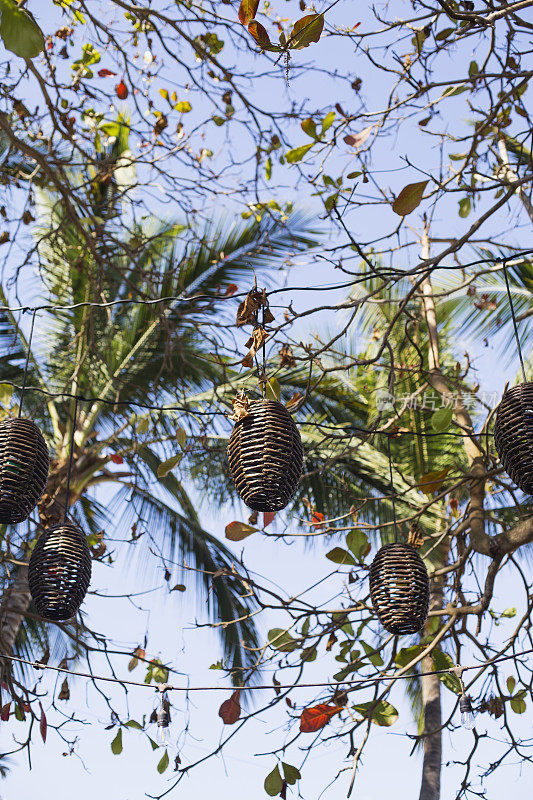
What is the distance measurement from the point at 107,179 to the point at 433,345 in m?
1.82

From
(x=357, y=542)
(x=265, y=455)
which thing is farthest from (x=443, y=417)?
(x=265, y=455)

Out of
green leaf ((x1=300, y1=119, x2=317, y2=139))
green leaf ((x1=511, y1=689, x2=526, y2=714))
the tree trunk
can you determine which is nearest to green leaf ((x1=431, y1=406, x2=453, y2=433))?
green leaf ((x1=300, y1=119, x2=317, y2=139))

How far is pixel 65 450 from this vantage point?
522 cm

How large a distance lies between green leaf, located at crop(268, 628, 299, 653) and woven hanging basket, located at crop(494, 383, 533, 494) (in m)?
1.37

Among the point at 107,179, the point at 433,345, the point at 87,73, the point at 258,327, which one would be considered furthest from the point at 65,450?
the point at 258,327

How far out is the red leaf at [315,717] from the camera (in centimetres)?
252

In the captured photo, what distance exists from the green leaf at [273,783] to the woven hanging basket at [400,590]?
64 centimetres

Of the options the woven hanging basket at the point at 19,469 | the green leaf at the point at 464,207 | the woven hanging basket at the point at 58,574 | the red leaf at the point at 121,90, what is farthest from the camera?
the red leaf at the point at 121,90

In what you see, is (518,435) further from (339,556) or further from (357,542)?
(339,556)

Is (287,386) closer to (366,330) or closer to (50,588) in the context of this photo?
(366,330)

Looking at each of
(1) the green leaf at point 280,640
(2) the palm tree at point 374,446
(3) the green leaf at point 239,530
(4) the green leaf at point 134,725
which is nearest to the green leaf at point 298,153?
(3) the green leaf at point 239,530

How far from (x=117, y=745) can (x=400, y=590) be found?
1.58 meters

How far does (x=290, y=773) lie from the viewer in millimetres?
2445

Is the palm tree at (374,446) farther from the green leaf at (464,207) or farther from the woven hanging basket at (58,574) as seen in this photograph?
the woven hanging basket at (58,574)
